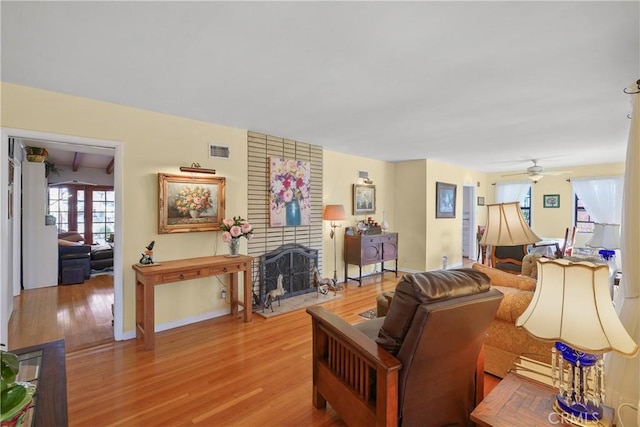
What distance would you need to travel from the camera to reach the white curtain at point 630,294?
1.43 meters

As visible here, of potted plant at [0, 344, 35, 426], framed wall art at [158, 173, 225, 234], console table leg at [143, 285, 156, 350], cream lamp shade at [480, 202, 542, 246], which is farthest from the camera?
framed wall art at [158, 173, 225, 234]

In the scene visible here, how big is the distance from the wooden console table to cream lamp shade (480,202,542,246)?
2556mm

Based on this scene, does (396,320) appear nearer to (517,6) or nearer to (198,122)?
(517,6)

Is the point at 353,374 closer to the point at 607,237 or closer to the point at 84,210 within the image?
the point at 607,237

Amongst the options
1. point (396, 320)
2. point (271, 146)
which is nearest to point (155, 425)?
point (396, 320)

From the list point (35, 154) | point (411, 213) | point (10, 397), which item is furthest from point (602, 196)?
point (35, 154)

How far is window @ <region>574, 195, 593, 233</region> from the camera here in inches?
269

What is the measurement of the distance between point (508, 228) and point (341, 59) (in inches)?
75.4

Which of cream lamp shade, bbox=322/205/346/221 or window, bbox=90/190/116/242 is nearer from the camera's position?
cream lamp shade, bbox=322/205/346/221

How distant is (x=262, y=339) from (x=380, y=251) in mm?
3016

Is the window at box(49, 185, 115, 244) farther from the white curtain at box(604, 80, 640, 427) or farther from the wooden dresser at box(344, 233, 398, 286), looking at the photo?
the white curtain at box(604, 80, 640, 427)

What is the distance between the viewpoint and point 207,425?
1.85m

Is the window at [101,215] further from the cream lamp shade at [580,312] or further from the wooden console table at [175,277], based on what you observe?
the cream lamp shade at [580,312]

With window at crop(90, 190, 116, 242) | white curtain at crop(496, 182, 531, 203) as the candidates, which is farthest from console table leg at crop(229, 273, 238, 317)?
white curtain at crop(496, 182, 531, 203)
